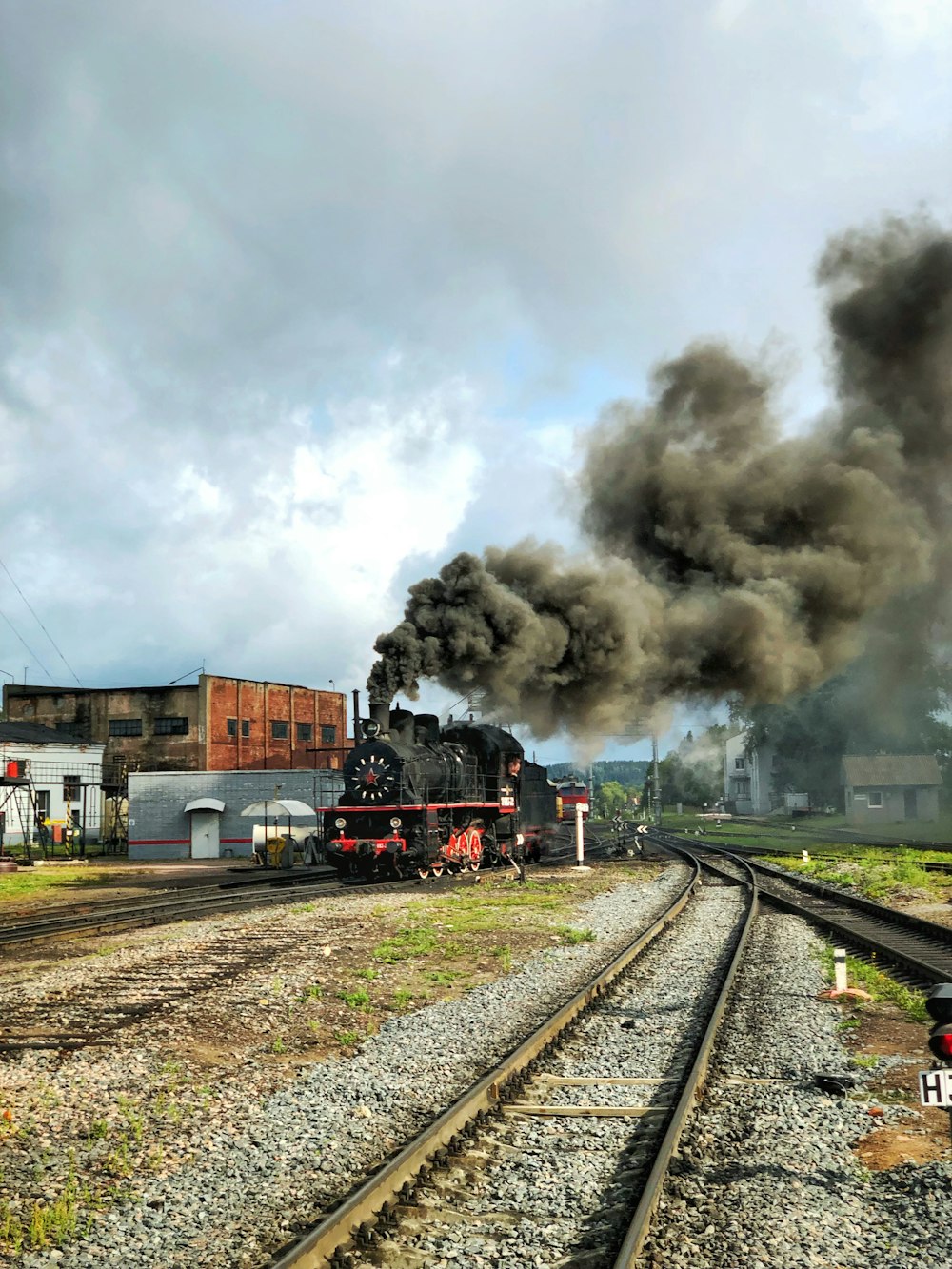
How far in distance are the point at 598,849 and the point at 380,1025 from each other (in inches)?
1205

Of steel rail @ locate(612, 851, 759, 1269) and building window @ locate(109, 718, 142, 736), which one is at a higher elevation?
building window @ locate(109, 718, 142, 736)

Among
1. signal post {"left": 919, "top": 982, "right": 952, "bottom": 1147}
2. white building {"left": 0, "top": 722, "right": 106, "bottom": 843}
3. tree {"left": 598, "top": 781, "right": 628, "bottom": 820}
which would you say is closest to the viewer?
signal post {"left": 919, "top": 982, "right": 952, "bottom": 1147}

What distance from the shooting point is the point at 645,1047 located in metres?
8.28

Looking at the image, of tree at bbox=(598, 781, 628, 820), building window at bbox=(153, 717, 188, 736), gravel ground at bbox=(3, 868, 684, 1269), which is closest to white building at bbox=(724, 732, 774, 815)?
tree at bbox=(598, 781, 628, 820)

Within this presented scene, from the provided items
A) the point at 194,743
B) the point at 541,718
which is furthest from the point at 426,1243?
the point at 194,743

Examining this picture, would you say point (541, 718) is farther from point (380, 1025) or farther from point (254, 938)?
point (380, 1025)

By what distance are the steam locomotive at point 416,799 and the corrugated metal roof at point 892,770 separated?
36.9 meters

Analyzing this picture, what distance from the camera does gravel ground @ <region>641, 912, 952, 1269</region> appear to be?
4.59 m

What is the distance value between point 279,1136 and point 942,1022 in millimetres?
3778

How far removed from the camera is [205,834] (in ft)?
132

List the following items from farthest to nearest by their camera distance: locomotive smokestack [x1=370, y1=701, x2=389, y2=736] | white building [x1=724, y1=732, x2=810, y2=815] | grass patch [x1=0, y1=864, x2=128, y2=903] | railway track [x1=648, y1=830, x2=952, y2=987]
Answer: white building [x1=724, y1=732, x2=810, y2=815] < grass patch [x1=0, y1=864, x2=128, y2=903] < locomotive smokestack [x1=370, y1=701, x2=389, y2=736] < railway track [x1=648, y1=830, x2=952, y2=987]

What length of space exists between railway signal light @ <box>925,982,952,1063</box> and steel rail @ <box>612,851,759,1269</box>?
1483 millimetres

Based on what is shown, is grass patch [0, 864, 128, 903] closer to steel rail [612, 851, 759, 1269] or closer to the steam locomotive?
the steam locomotive

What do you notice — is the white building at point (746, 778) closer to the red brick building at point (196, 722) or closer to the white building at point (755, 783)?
the white building at point (755, 783)
